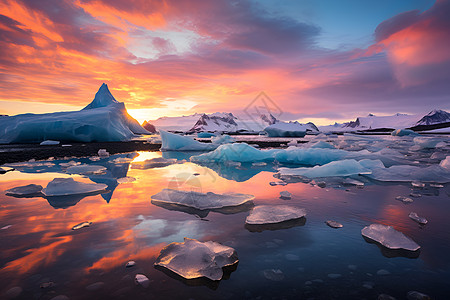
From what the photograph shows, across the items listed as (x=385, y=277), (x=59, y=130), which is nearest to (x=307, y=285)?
(x=385, y=277)

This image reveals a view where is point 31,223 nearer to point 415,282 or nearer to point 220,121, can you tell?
point 415,282

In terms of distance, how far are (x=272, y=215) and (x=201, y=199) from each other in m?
0.99

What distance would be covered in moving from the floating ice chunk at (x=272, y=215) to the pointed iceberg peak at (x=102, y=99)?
29027mm

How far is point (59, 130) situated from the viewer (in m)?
16.9

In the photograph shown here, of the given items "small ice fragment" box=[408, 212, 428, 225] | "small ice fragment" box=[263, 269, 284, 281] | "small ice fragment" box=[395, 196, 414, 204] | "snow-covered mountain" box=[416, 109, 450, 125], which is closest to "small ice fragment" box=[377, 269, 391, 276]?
"small ice fragment" box=[263, 269, 284, 281]

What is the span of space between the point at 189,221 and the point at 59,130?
18.6 m

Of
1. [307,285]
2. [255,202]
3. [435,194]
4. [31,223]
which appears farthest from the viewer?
[435,194]

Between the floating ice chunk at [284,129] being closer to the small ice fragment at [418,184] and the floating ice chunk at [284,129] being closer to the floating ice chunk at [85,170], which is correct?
the small ice fragment at [418,184]

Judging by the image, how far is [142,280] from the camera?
145 cm

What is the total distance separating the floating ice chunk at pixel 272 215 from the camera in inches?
94.7

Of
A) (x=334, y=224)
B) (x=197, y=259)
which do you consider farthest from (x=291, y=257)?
(x=334, y=224)

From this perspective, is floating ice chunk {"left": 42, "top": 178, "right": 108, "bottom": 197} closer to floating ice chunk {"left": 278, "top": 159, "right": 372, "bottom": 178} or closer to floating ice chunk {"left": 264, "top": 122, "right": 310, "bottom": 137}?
floating ice chunk {"left": 278, "top": 159, "right": 372, "bottom": 178}

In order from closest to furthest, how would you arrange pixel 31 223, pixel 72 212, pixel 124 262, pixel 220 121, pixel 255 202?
pixel 124 262, pixel 31 223, pixel 72 212, pixel 255 202, pixel 220 121

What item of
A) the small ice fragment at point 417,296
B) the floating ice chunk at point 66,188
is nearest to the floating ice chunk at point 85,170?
the floating ice chunk at point 66,188
